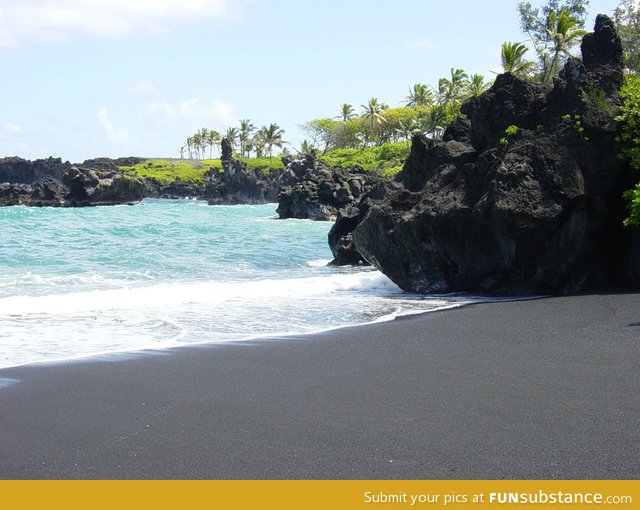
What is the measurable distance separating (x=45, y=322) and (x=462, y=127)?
12.7 m

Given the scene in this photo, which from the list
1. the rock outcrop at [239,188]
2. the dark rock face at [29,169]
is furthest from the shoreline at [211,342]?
the dark rock face at [29,169]

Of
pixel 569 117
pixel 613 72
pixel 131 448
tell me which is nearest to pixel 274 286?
pixel 569 117

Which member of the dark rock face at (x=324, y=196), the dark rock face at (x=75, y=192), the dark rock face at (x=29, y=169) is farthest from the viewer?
the dark rock face at (x=29, y=169)

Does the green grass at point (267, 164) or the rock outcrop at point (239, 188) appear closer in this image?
the green grass at point (267, 164)

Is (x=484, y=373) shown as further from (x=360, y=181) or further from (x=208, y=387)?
(x=360, y=181)

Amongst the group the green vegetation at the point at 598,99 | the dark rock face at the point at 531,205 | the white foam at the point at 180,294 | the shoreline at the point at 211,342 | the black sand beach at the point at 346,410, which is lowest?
the white foam at the point at 180,294

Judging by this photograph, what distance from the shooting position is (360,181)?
6819 centimetres

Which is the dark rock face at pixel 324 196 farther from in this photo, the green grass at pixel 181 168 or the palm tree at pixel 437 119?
the green grass at pixel 181 168

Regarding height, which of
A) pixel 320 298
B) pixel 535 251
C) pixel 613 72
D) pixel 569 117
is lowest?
pixel 320 298

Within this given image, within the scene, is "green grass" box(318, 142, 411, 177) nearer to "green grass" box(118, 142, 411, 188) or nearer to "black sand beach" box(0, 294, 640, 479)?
"green grass" box(118, 142, 411, 188)
